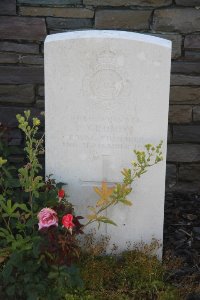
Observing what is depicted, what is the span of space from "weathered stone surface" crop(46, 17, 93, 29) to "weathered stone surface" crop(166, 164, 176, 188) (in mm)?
1203

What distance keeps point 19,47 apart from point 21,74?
20cm

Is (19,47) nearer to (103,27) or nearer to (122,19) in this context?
(103,27)

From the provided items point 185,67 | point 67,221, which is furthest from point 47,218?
point 185,67

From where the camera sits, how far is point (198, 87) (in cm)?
394

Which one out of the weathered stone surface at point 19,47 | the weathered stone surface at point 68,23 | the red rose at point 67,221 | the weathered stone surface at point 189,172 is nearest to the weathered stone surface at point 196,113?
the weathered stone surface at point 189,172

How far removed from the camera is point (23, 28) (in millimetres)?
3850

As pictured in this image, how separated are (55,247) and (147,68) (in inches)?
40.5

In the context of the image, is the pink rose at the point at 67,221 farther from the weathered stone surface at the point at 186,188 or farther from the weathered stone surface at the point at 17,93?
the weathered stone surface at the point at 186,188

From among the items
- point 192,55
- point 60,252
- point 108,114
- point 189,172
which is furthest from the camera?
point 189,172

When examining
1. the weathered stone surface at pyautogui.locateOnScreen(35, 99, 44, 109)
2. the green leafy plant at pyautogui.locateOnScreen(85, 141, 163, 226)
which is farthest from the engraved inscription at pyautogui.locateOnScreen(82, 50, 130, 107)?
the weathered stone surface at pyautogui.locateOnScreen(35, 99, 44, 109)

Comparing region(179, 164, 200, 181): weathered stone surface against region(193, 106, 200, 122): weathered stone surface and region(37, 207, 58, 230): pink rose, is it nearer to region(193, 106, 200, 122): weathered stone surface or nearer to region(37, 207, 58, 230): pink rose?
region(193, 106, 200, 122): weathered stone surface

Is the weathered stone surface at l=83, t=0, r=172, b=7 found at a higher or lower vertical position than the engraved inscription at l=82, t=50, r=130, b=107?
higher

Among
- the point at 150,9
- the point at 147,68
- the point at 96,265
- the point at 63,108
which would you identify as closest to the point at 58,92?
the point at 63,108

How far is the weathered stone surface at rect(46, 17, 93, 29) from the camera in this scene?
3.81 meters
